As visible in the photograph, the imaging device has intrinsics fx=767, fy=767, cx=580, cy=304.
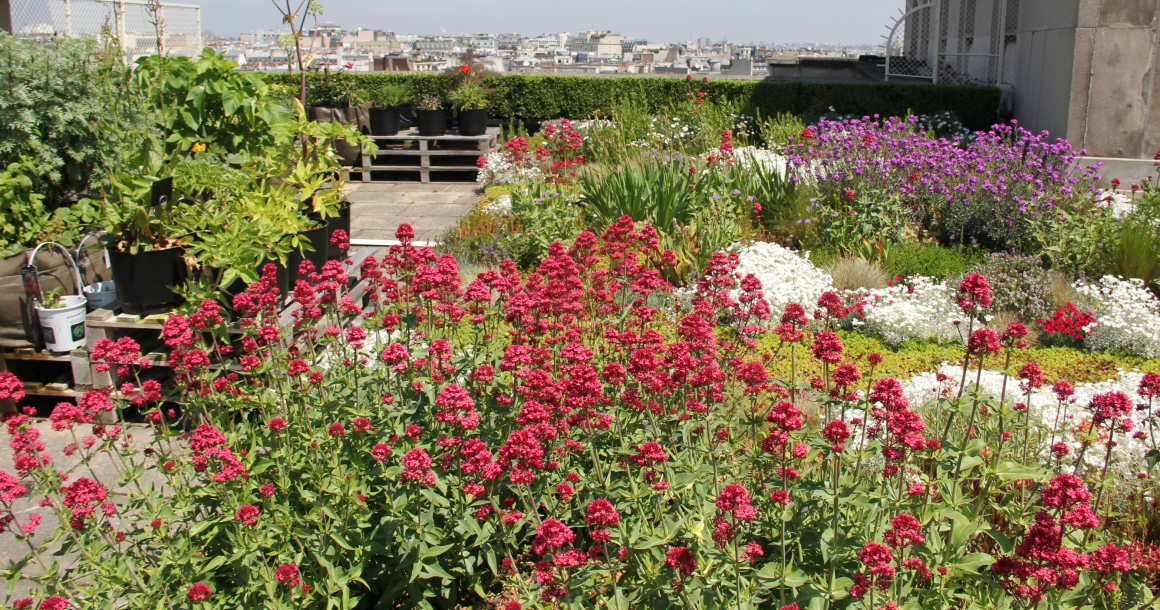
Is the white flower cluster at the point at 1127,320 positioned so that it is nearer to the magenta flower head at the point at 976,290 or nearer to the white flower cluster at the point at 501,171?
the magenta flower head at the point at 976,290

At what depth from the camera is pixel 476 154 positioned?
1116cm

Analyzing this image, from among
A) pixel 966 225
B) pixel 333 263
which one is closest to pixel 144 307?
pixel 333 263

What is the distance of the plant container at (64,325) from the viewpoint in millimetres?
4371

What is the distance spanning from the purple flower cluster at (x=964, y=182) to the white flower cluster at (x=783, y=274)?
923 mm

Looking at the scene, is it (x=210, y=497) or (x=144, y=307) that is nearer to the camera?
(x=210, y=497)

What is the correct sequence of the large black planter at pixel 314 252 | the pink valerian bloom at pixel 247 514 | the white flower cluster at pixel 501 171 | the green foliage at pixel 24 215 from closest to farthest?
the pink valerian bloom at pixel 247 514 → the green foliage at pixel 24 215 → the large black planter at pixel 314 252 → the white flower cluster at pixel 501 171

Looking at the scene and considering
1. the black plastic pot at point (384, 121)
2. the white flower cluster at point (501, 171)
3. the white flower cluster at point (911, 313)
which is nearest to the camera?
the white flower cluster at point (911, 313)

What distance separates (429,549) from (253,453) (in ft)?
2.23

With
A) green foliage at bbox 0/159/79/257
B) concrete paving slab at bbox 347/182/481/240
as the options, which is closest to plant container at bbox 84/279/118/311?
green foliage at bbox 0/159/79/257

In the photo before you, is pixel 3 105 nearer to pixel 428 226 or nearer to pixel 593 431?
pixel 428 226

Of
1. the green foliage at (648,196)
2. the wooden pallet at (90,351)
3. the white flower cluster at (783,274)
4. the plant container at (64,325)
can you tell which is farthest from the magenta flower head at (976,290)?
the plant container at (64,325)

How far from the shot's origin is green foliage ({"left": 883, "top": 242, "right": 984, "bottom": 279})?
19.6 feet

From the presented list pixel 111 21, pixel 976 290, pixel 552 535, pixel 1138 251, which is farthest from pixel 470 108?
pixel 552 535

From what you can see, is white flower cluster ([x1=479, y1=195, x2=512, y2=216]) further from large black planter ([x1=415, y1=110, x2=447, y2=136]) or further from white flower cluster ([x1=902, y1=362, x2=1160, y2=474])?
white flower cluster ([x1=902, y1=362, x2=1160, y2=474])
